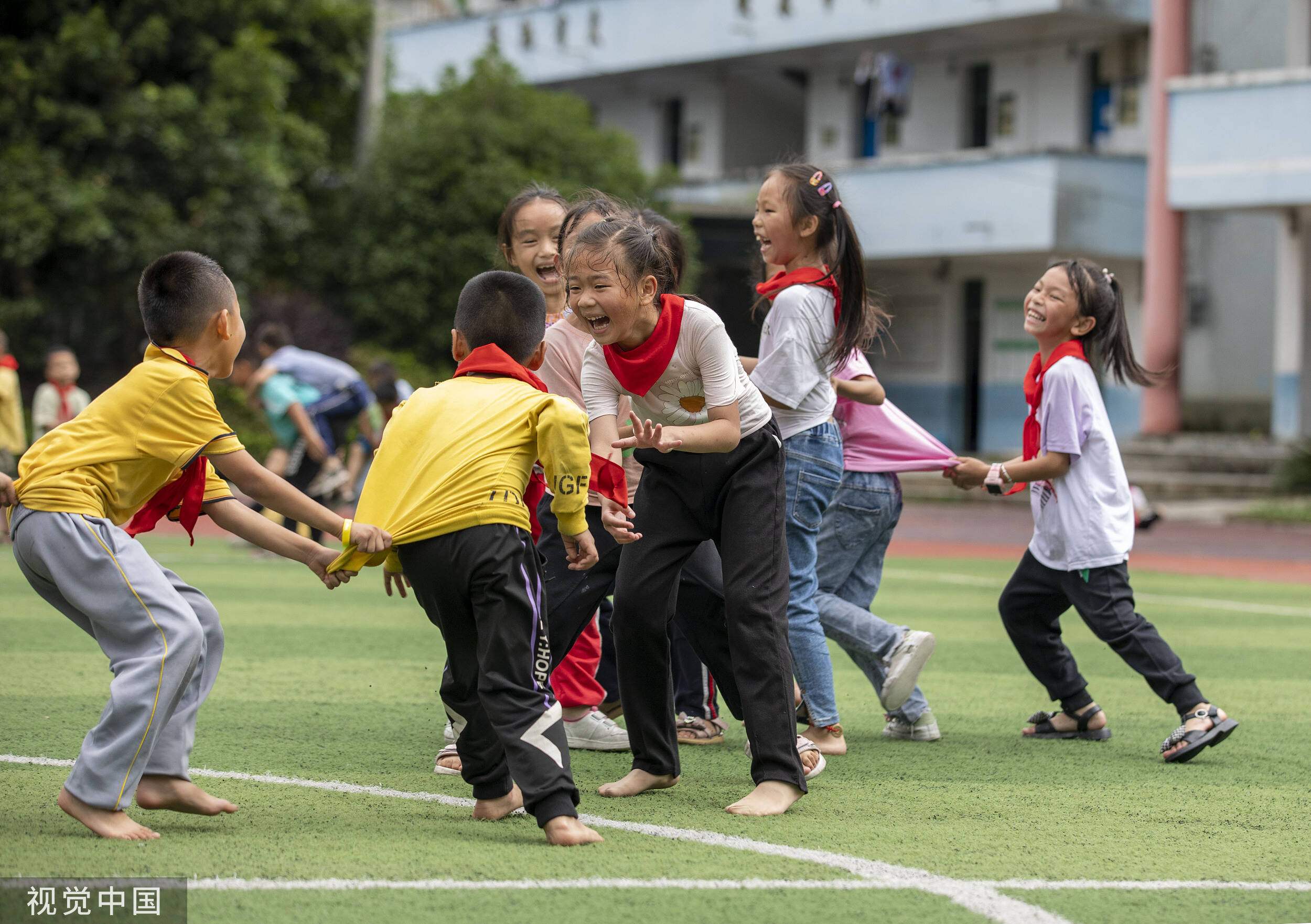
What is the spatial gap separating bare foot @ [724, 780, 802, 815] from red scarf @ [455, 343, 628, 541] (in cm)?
89

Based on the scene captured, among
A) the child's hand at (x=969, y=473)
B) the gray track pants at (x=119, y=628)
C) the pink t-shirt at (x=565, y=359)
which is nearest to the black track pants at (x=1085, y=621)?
the child's hand at (x=969, y=473)

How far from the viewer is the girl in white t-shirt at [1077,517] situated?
5492 millimetres

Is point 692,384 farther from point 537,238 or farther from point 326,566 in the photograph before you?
point 537,238

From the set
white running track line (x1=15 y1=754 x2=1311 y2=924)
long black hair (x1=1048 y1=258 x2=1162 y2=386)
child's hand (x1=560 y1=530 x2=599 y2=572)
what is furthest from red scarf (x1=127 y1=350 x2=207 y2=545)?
long black hair (x1=1048 y1=258 x2=1162 y2=386)

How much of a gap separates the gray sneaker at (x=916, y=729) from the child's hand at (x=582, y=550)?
211 centimetres

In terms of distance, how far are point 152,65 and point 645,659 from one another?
21.6 meters

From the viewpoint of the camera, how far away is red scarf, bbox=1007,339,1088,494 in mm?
5723

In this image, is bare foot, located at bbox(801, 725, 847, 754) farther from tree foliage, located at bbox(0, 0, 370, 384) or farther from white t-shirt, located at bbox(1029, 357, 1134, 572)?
tree foliage, located at bbox(0, 0, 370, 384)

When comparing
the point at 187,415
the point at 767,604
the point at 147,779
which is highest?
the point at 187,415

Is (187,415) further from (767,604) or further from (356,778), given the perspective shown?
(767,604)

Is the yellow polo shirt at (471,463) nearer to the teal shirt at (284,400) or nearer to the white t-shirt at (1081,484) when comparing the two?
the white t-shirt at (1081,484)

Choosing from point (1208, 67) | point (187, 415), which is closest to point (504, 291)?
point (187, 415)

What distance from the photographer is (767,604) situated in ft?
14.6

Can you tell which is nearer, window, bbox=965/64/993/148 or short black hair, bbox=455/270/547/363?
short black hair, bbox=455/270/547/363
